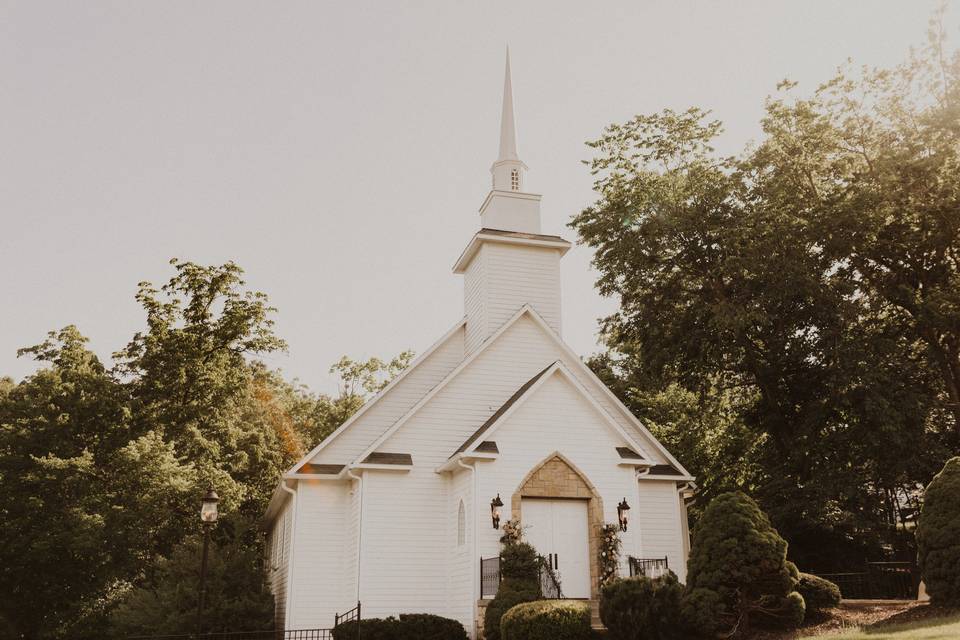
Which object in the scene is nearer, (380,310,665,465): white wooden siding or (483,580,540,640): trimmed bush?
(483,580,540,640): trimmed bush

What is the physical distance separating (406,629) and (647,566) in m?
6.19

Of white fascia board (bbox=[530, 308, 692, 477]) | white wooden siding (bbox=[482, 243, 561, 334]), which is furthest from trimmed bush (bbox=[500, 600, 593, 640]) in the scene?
white wooden siding (bbox=[482, 243, 561, 334])

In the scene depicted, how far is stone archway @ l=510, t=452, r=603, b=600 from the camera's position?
18609 mm

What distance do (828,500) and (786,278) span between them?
6.82 meters

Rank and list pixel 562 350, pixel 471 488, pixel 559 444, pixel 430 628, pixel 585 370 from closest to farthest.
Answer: pixel 430 628, pixel 471 488, pixel 559 444, pixel 562 350, pixel 585 370

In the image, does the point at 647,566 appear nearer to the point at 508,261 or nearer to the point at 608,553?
the point at 608,553

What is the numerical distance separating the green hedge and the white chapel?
0.70m

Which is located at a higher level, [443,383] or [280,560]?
[443,383]

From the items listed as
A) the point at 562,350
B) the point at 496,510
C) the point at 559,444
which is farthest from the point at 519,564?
the point at 562,350

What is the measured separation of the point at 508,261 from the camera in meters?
24.8

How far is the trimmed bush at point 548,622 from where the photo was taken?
47.0ft

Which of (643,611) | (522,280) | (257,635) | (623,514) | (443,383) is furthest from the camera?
(522,280)

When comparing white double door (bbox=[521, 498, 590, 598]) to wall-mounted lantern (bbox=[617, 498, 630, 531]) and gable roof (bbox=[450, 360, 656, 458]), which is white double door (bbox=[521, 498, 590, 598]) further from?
gable roof (bbox=[450, 360, 656, 458])

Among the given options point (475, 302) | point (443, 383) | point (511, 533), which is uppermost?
point (475, 302)
